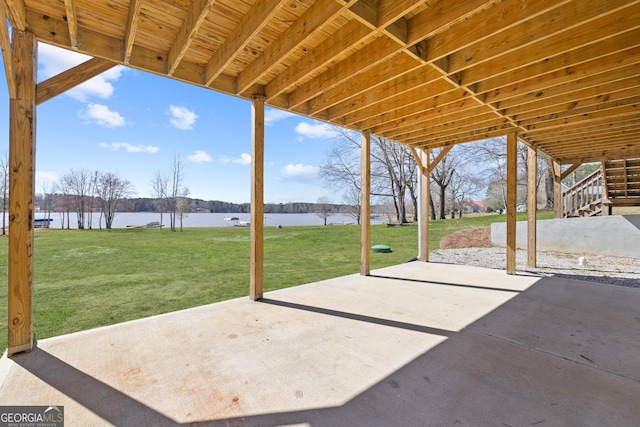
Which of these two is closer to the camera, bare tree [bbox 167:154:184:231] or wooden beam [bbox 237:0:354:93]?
wooden beam [bbox 237:0:354:93]

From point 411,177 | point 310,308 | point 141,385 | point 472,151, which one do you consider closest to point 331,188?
point 411,177

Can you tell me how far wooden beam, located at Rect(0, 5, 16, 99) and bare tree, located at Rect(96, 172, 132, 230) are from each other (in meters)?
18.7

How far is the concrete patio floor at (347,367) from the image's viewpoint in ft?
Result: 5.05

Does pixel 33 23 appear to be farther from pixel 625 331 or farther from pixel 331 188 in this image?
pixel 331 188

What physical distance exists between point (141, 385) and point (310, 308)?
5.88 ft

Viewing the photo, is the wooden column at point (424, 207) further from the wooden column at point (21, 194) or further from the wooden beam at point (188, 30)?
the wooden column at point (21, 194)

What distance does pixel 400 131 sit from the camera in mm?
5242

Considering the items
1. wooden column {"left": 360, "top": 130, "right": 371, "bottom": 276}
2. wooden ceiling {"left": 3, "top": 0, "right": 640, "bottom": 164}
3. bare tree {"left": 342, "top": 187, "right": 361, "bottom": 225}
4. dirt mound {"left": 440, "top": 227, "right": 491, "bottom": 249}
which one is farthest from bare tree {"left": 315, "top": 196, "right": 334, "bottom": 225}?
wooden ceiling {"left": 3, "top": 0, "right": 640, "bottom": 164}

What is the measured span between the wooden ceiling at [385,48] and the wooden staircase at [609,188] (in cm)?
470

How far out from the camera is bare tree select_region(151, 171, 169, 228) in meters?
18.8

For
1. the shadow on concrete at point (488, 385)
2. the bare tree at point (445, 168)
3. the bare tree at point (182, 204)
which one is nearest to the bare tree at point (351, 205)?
the bare tree at point (445, 168)

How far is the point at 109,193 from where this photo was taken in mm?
17812

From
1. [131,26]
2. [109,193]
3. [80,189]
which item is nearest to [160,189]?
[109,193]

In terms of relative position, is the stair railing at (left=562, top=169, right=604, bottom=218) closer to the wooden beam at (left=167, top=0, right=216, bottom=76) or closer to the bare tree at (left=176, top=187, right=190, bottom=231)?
the wooden beam at (left=167, top=0, right=216, bottom=76)
